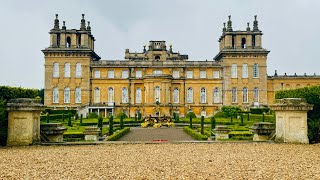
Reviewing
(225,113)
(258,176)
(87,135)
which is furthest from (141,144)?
(225,113)

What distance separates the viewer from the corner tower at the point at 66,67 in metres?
47.2

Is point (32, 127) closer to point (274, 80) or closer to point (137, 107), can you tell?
point (137, 107)

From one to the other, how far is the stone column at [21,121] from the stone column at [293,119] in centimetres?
787

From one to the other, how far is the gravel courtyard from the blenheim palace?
34.8 metres

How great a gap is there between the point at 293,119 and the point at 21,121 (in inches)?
341

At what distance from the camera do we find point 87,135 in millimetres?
17234

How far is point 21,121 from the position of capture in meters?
12.1

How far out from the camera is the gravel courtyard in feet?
23.9

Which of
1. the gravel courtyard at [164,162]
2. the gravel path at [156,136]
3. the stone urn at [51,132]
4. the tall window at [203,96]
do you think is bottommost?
the gravel path at [156,136]

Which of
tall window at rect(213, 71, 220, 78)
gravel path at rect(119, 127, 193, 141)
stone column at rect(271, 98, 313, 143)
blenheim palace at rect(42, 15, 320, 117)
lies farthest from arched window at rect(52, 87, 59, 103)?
stone column at rect(271, 98, 313, 143)

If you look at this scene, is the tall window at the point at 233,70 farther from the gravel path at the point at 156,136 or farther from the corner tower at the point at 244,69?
the gravel path at the point at 156,136

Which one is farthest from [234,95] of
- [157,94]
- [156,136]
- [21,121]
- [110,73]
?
[21,121]

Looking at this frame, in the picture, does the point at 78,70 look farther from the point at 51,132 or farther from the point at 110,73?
the point at 51,132

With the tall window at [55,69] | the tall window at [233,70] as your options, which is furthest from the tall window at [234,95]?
the tall window at [55,69]
